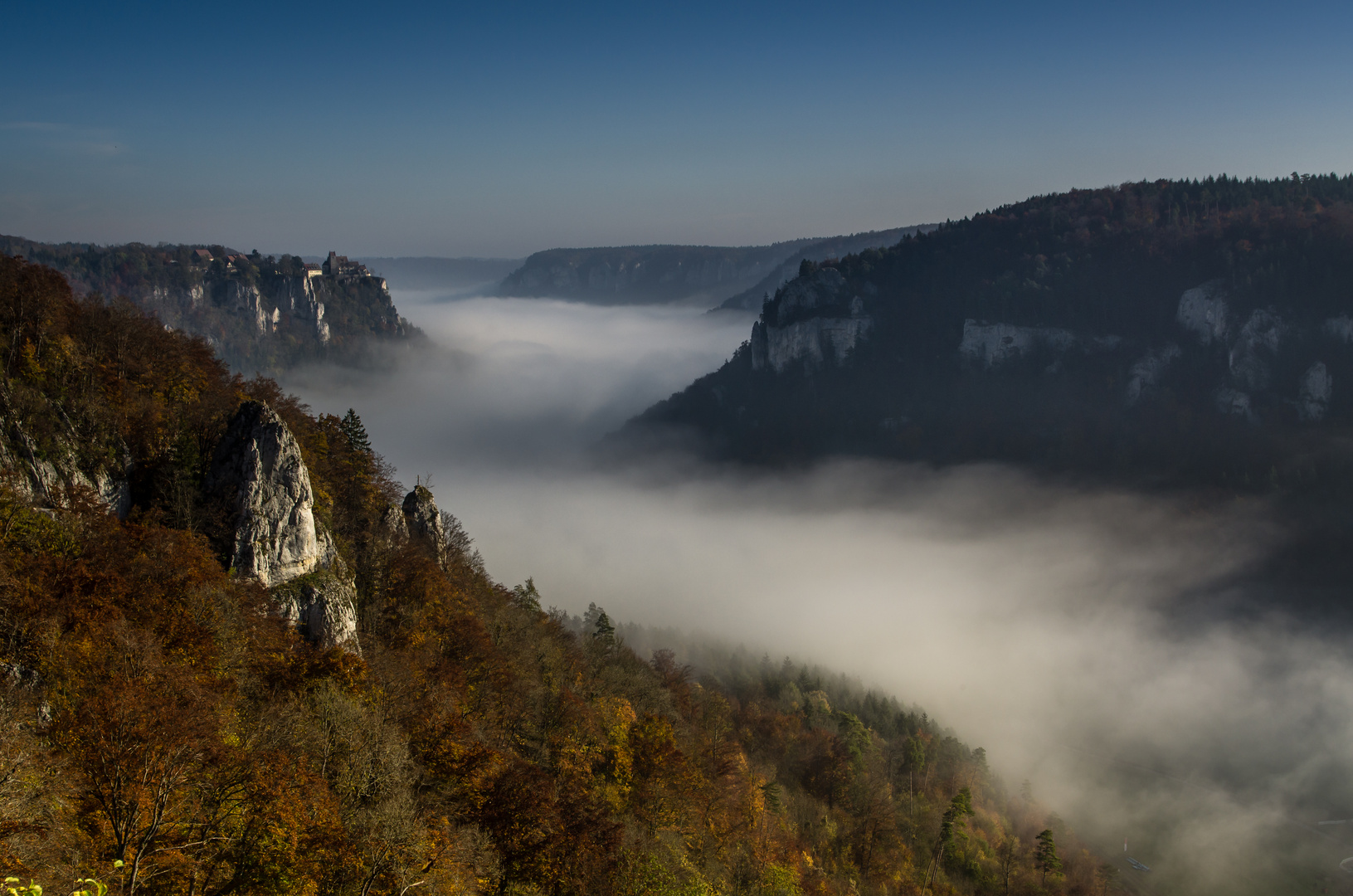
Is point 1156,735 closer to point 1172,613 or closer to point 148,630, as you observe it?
point 1172,613

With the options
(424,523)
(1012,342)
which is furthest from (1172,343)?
(424,523)

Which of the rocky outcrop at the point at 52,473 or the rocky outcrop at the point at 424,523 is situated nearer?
the rocky outcrop at the point at 52,473

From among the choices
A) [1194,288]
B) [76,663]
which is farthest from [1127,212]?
[76,663]

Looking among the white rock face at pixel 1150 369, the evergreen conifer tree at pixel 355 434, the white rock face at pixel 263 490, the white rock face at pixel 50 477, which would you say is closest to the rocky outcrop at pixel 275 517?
the white rock face at pixel 263 490

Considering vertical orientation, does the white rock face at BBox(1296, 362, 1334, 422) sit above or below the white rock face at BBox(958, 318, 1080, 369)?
below

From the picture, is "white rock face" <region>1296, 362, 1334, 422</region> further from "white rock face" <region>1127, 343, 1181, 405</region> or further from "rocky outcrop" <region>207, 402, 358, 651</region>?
"rocky outcrop" <region>207, 402, 358, 651</region>

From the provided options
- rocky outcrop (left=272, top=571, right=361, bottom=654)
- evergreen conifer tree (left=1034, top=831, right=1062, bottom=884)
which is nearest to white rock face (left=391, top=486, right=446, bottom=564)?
rocky outcrop (left=272, top=571, right=361, bottom=654)

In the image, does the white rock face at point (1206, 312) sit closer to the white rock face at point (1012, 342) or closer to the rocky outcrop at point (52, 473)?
the white rock face at point (1012, 342)
